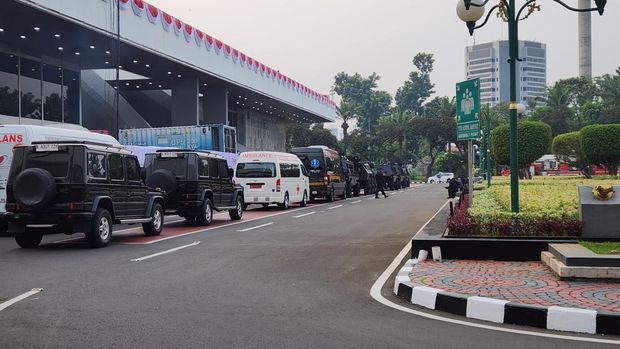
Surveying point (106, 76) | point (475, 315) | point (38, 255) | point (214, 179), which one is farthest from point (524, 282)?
point (106, 76)

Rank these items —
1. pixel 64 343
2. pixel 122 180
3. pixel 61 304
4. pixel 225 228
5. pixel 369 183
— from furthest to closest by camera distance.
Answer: pixel 369 183
pixel 225 228
pixel 122 180
pixel 61 304
pixel 64 343

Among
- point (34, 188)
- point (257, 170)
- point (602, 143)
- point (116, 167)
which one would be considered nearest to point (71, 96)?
point (257, 170)

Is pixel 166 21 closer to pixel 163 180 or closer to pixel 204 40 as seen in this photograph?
pixel 204 40

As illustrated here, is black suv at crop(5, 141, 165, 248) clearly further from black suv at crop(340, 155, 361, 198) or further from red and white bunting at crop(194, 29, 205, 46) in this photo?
red and white bunting at crop(194, 29, 205, 46)

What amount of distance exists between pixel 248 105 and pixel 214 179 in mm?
41393

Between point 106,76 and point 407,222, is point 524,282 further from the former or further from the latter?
point 106,76

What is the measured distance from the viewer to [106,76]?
43750mm

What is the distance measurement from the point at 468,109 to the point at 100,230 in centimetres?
773

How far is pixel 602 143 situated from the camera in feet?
119

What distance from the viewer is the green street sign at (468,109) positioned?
38.6 ft

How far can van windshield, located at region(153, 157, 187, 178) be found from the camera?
55.1 ft

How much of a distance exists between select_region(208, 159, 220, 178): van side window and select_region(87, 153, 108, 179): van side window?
197 inches

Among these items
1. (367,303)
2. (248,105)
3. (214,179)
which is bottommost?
(367,303)

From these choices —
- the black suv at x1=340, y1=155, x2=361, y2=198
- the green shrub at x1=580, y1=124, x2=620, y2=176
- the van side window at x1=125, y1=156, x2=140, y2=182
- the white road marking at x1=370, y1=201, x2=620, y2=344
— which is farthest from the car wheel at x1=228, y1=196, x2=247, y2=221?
the green shrub at x1=580, y1=124, x2=620, y2=176
